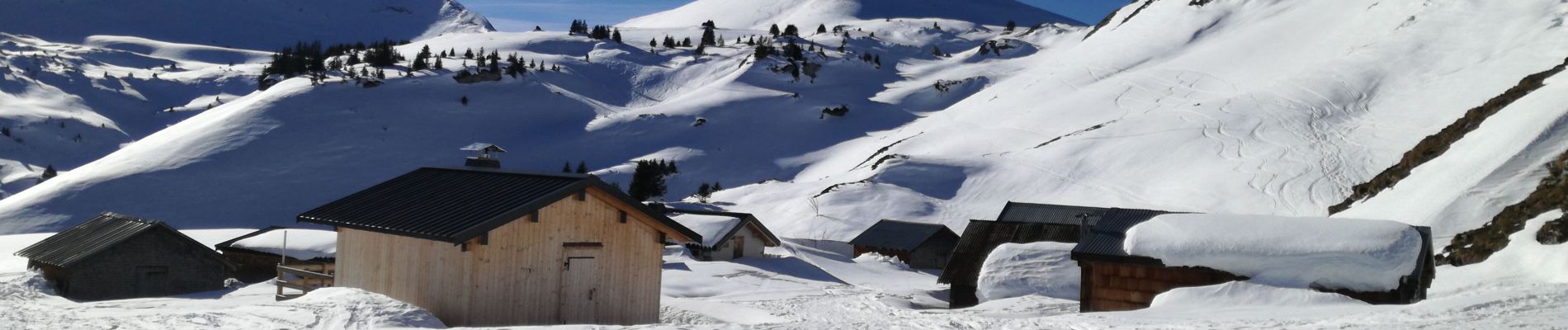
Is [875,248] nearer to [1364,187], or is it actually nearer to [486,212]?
[1364,187]

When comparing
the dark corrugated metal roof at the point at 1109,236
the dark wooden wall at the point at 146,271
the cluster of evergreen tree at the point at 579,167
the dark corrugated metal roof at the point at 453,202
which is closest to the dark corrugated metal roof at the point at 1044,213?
the dark corrugated metal roof at the point at 1109,236

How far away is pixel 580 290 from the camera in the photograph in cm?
1720

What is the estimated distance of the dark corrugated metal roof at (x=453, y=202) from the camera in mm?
15711

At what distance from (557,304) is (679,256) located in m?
20.9

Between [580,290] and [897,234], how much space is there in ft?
118

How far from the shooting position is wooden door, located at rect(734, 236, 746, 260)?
43344 mm

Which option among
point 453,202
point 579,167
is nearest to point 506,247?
point 453,202

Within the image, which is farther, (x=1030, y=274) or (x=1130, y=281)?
(x=1030, y=274)

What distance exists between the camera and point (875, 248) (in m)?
52.2

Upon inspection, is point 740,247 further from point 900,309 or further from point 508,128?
point 508,128

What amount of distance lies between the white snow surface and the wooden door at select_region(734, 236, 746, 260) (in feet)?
2.23

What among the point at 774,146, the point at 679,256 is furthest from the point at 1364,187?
the point at 774,146

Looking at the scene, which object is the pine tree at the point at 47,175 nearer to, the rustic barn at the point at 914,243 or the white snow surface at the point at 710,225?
the white snow surface at the point at 710,225

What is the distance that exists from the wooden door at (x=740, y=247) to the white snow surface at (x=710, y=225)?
68 centimetres
